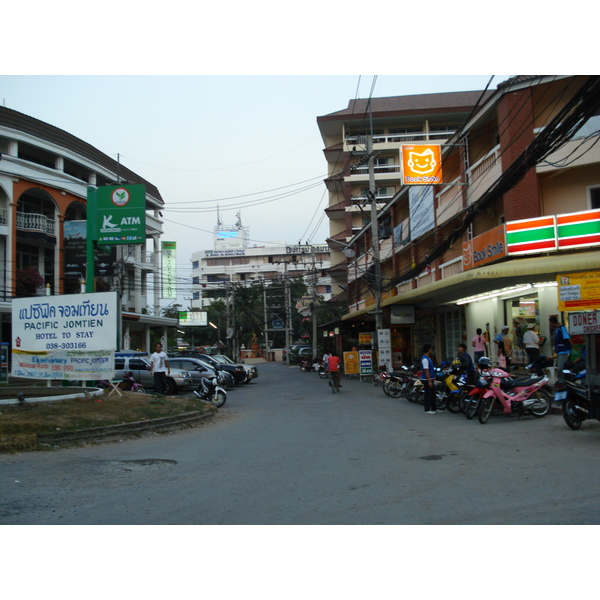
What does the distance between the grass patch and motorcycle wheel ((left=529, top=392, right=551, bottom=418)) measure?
27.8 feet

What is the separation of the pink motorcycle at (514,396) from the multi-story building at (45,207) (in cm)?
2100

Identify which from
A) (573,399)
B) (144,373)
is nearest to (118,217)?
(144,373)

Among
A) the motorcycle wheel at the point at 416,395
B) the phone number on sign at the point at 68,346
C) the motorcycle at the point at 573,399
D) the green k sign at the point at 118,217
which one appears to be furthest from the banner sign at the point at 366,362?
the motorcycle at the point at 573,399

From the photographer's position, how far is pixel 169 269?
50.4m

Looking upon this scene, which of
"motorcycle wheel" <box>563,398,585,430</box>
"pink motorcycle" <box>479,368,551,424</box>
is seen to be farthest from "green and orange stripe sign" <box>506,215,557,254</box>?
"motorcycle wheel" <box>563,398,585,430</box>

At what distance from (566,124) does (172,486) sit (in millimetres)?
9261

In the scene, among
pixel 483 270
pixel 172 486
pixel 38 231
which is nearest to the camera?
pixel 172 486

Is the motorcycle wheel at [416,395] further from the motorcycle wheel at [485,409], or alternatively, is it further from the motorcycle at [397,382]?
the motorcycle wheel at [485,409]

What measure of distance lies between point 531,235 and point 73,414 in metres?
13.2

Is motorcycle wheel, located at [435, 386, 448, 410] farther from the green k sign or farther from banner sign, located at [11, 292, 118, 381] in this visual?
the green k sign

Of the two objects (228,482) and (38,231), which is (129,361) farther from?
(228,482)

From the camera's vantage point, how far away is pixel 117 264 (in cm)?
3384

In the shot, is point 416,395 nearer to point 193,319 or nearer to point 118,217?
point 118,217
